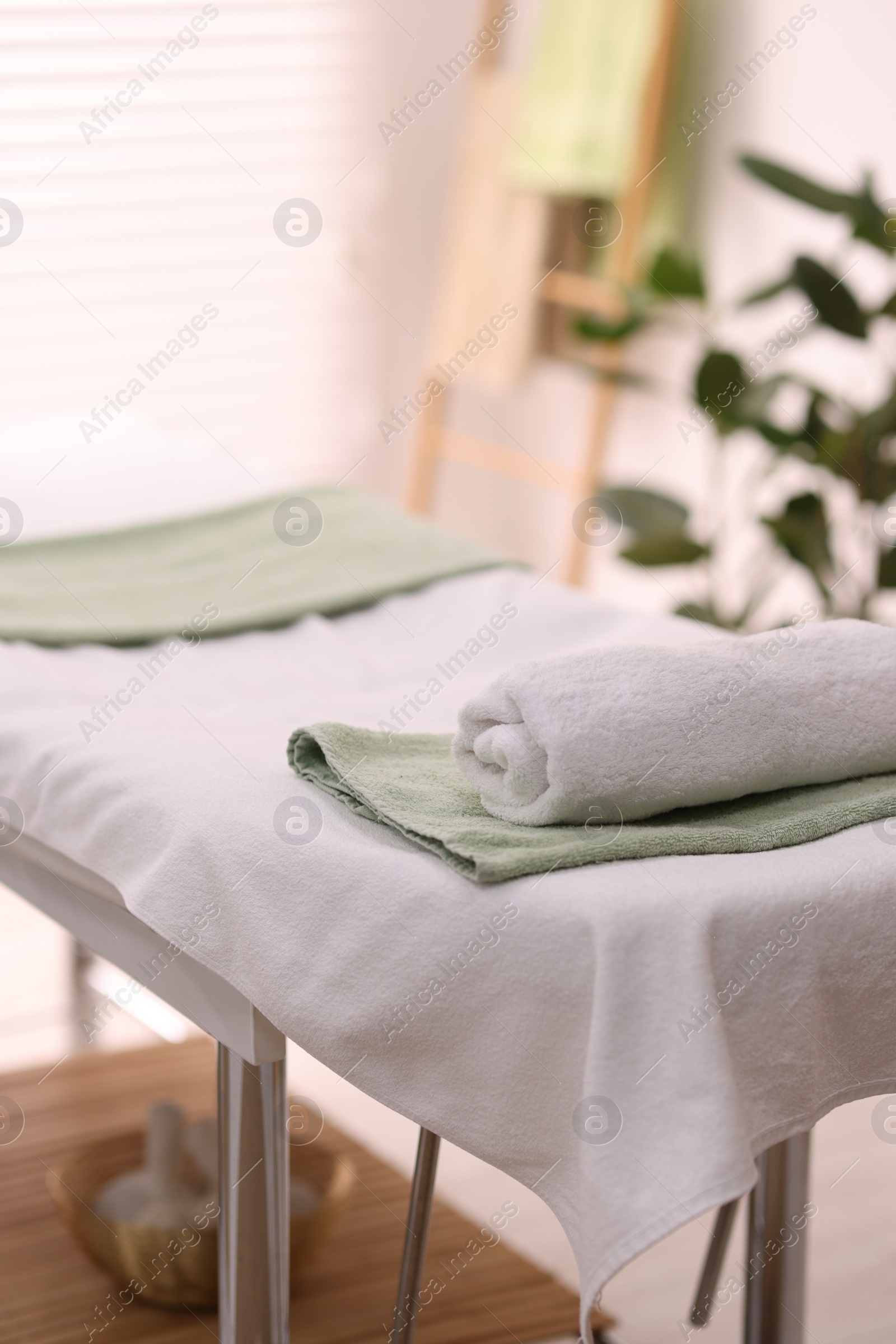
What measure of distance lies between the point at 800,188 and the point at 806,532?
49 centimetres

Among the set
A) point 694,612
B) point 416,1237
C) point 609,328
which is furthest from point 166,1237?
point 609,328

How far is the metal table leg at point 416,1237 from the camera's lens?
1157 mm

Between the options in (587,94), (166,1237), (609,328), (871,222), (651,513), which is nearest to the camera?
(166,1237)

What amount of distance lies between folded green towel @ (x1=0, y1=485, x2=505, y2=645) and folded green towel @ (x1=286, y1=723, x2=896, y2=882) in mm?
424

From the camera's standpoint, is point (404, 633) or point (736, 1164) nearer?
point (736, 1164)

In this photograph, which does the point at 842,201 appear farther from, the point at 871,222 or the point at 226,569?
the point at 226,569

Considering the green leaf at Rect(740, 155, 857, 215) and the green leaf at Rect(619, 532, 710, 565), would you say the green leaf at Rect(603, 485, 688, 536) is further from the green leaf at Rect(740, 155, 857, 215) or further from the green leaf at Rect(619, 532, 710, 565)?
the green leaf at Rect(740, 155, 857, 215)

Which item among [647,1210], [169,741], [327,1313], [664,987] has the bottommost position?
[327,1313]

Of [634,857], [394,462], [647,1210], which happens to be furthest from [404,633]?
[394,462]

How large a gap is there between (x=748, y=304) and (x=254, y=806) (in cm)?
146

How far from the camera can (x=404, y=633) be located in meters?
1.51

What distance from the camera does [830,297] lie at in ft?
6.91

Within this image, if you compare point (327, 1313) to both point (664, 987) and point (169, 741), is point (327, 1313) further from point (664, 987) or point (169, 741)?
point (664, 987)

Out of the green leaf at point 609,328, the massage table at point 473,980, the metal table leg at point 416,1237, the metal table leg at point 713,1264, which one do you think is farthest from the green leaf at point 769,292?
the metal table leg at point 416,1237
